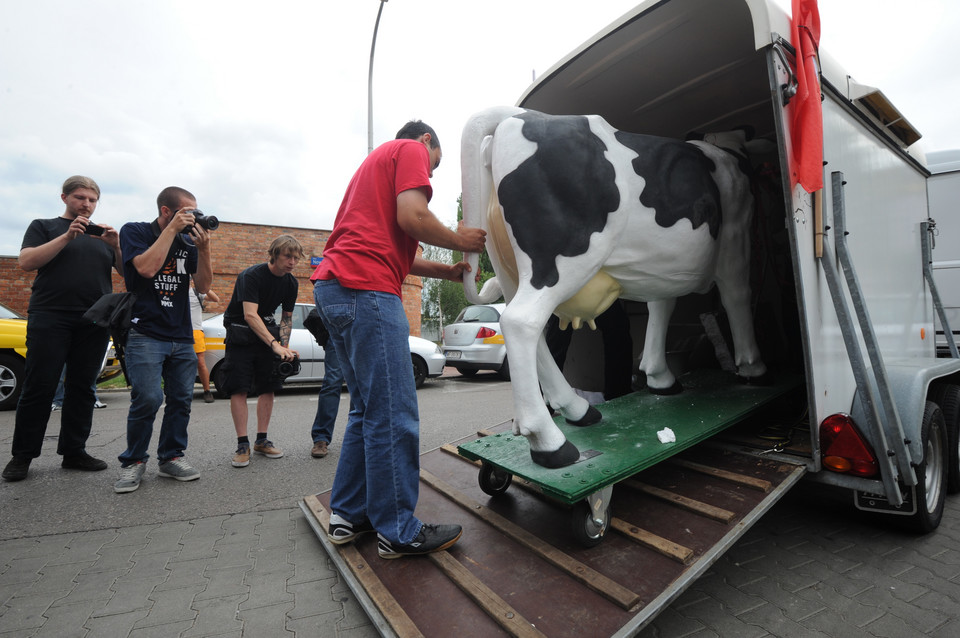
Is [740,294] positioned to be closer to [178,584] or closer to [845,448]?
[845,448]

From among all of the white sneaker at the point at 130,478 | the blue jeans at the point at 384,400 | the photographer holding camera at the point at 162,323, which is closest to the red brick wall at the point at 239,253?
the photographer holding camera at the point at 162,323

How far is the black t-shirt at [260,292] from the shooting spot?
3639 mm

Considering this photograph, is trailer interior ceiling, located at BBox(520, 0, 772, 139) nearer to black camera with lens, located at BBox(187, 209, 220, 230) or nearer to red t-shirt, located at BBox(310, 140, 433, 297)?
red t-shirt, located at BBox(310, 140, 433, 297)

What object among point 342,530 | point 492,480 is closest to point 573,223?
point 492,480

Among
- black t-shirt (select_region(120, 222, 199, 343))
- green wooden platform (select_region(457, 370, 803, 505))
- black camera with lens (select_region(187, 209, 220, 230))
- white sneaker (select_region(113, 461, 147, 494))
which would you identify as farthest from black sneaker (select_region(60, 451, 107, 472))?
green wooden platform (select_region(457, 370, 803, 505))

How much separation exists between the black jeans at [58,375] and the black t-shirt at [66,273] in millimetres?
81

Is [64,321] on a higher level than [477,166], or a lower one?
lower

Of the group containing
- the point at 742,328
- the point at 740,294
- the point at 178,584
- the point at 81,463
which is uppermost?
the point at 740,294

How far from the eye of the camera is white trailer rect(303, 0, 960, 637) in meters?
1.66

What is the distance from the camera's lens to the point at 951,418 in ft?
9.21

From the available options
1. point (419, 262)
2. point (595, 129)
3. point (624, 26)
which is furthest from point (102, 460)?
point (624, 26)

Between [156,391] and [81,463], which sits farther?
[81,463]

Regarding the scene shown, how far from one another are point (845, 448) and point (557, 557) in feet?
4.48

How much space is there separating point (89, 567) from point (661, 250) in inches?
120
